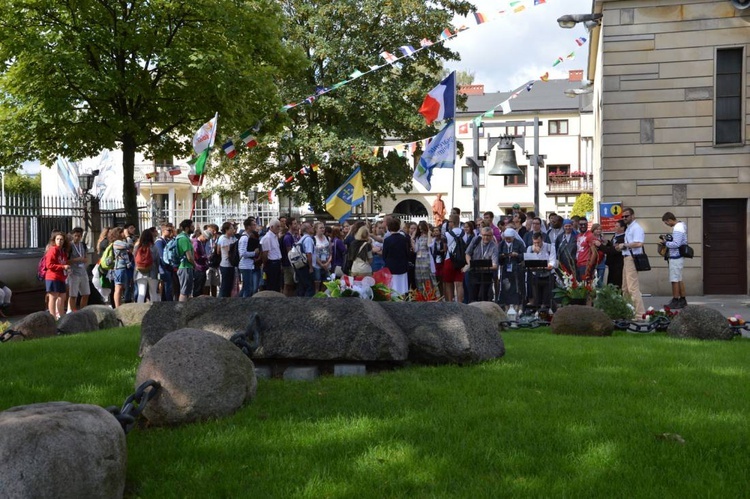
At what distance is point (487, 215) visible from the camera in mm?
18641

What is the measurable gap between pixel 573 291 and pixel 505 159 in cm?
971

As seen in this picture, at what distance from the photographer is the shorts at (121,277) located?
61.1 feet

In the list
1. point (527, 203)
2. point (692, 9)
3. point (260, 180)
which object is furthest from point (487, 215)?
point (527, 203)

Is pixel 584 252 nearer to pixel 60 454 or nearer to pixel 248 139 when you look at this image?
pixel 248 139

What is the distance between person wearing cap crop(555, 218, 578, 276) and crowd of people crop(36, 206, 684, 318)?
0.02 metres

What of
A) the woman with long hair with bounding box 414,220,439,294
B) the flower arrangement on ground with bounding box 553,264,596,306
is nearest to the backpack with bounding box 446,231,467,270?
the woman with long hair with bounding box 414,220,439,294

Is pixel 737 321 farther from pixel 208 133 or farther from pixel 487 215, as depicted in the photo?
pixel 208 133

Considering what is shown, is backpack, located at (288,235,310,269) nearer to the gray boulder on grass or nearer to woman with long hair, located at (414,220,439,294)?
woman with long hair, located at (414,220,439,294)

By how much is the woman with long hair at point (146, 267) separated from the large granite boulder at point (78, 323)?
4.65 metres

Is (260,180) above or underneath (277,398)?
above

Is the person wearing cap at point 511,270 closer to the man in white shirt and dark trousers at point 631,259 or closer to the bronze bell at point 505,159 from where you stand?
the man in white shirt and dark trousers at point 631,259

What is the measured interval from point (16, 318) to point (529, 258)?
1106 cm

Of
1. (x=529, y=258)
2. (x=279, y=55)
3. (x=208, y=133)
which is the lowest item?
(x=529, y=258)

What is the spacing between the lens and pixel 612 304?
47.1 ft
